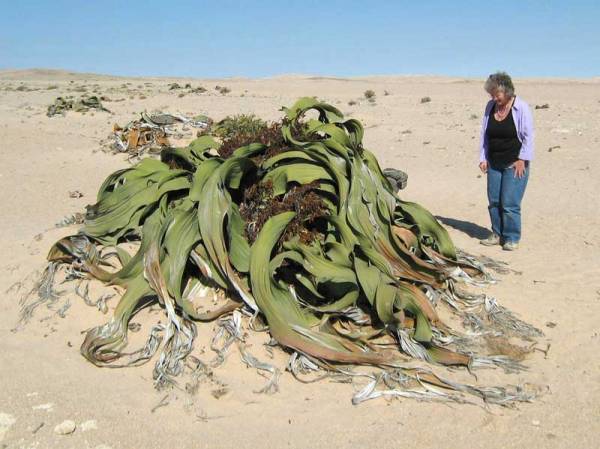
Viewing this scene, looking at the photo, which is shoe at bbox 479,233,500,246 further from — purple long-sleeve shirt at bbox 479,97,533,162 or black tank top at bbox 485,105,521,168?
purple long-sleeve shirt at bbox 479,97,533,162

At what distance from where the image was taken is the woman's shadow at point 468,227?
5277 millimetres

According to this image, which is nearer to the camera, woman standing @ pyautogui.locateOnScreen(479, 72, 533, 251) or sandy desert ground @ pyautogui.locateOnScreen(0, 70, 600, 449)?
sandy desert ground @ pyautogui.locateOnScreen(0, 70, 600, 449)

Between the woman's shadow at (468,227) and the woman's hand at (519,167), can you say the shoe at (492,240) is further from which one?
the woman's hand at (519,167)

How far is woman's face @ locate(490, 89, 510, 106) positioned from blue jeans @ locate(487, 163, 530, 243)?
0.50m

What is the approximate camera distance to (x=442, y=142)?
32.8 feet

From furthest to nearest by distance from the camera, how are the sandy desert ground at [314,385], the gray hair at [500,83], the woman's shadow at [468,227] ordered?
→ the woman's shadow at [468,227] < the gray hair at [500,83] < the sandy desert ground at [314,385]

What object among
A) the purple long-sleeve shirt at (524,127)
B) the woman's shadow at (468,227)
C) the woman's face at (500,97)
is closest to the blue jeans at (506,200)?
the purple long-sleeve shirt at (524,127)

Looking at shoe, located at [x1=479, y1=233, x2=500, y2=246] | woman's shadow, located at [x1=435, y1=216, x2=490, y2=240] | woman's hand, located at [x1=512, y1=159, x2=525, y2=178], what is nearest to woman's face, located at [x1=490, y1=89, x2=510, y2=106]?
woman's hand, located at [x1=512, y1=159, x2=525, y2=178]

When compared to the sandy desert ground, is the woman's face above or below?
above

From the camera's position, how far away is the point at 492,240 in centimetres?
494

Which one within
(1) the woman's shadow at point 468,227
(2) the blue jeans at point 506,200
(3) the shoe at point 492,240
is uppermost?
(2) the blue jeans at point 506,200

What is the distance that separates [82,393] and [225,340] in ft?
2.36

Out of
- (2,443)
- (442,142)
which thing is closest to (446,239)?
(2,443)

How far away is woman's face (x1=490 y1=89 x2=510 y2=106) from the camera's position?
4531 mm
